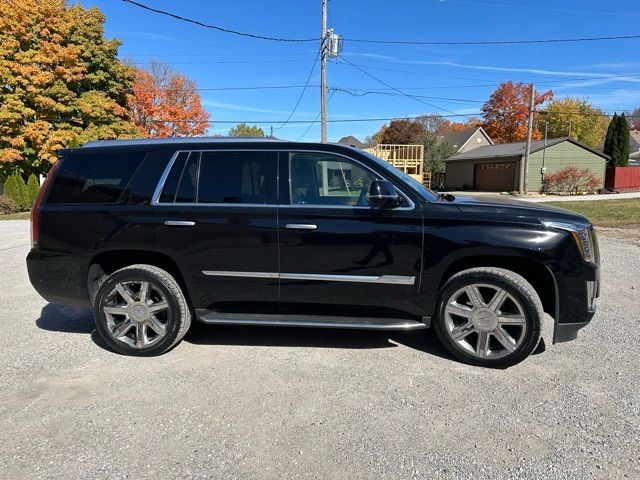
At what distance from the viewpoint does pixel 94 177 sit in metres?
4.04

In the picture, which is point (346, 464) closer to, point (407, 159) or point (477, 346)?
point (477, 346)

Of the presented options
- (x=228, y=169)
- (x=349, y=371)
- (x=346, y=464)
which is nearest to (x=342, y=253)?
(x=349, y=371)

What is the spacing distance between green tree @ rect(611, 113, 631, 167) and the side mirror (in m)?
43.3

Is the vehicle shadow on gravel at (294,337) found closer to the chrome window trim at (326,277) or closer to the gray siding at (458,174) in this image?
the chrome window trim at (326,277)

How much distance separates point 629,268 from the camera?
716 centimetres

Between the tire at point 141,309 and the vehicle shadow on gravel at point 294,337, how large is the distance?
0.34m

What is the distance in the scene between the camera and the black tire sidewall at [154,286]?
3.90 meters

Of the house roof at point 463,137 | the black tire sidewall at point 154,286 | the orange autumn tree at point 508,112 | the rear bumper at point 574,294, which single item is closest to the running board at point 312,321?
the black tire sidewall at point 154,286

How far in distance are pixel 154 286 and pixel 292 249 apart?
51.0 inches

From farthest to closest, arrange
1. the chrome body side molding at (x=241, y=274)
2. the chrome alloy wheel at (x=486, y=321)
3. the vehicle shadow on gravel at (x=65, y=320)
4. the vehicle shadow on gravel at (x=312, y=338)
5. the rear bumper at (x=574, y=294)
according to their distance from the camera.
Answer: the vehicle shadow on gravel at (x=65, y=320)
the vehicle shadow on gravel at (x=312, y=338)
the chrome body side molding at (x=241, y=274)
the chrome alloy wheel at (x=486, y=321)
the rear bumper at (x=574, y=294)

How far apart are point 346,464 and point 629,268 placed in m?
6.83

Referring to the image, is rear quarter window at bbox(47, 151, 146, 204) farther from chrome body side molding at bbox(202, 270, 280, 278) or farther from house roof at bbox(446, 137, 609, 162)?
house roof at bbox(446, 137, 609, 162)

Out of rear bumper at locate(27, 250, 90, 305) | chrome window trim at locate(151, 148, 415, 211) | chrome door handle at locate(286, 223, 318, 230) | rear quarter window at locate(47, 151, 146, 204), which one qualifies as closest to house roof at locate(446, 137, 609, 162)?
chrome window trim at locate(151, 148, 415, 211)

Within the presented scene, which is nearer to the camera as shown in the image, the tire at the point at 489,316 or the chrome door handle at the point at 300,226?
the tire at the point at 489,316
